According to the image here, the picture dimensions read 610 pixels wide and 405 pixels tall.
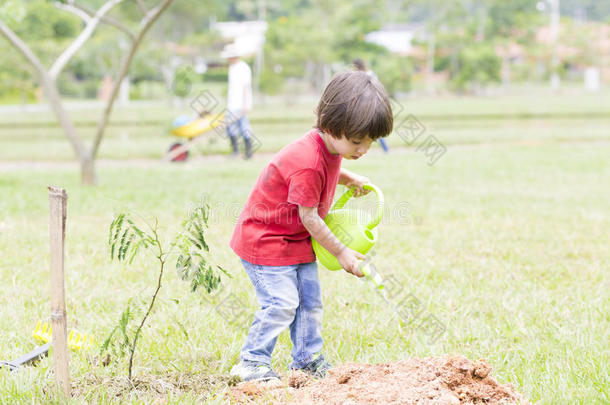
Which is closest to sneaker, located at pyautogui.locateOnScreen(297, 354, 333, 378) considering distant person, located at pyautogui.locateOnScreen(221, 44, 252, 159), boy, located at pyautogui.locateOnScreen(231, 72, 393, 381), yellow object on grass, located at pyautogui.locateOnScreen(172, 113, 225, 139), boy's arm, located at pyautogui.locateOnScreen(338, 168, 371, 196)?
boy, located at pyautogui.locateOnScreen(231, 72, 393, 381)

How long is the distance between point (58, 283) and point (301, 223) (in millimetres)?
845

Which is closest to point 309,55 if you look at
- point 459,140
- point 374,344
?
point 459,140

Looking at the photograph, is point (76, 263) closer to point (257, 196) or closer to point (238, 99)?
point (257, 196)

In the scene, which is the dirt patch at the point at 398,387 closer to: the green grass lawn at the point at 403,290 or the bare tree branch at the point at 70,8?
the green grass lawn at the point at 403,290

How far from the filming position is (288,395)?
220cm

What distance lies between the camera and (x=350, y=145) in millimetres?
2260

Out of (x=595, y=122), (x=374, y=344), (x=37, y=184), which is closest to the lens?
(x=374, y=344)

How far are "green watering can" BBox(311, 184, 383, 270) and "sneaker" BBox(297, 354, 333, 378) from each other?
37cm

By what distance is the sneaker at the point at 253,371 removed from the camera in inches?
93.1

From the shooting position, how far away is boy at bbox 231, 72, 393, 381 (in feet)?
7.30

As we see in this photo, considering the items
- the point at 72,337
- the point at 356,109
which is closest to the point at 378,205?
the point at 356,109

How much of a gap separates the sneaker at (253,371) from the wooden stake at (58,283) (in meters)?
0.59

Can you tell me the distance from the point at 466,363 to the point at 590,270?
201 cm

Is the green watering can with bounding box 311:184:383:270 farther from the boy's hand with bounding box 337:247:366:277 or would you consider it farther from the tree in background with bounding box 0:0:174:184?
the tree in background with bounding box 0:0:174:184
